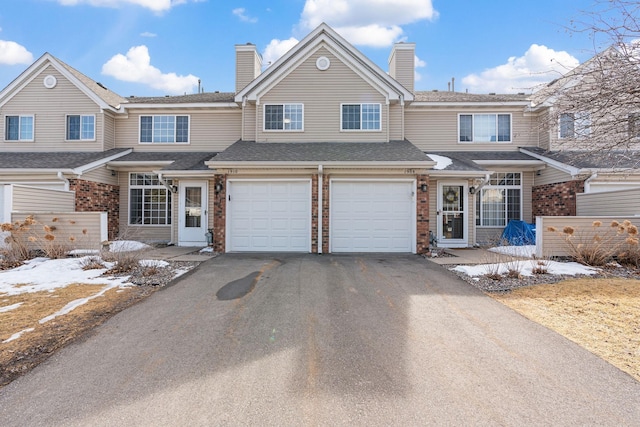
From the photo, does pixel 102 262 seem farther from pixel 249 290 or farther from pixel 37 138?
pixel 37 138

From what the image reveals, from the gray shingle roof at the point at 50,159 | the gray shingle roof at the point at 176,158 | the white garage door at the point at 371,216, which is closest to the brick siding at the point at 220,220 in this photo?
the gray shingle roof at the point at 176,158

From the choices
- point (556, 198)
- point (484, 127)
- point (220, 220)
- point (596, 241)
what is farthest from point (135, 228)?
point (556, 198)

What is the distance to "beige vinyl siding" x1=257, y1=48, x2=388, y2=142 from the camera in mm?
12539

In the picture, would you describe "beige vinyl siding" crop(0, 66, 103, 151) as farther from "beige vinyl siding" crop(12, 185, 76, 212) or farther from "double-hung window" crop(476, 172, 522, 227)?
"double-hung window" crop(476, 172, 522, 227)

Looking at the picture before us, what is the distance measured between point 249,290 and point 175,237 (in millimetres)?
7878

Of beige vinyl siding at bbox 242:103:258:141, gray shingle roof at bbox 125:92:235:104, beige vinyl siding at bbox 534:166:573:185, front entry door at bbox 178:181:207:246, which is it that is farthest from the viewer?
gray shingle roof at bbox 125:92:235:104

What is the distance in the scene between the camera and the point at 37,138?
45.9 ft

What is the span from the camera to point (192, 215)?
41.1 feet

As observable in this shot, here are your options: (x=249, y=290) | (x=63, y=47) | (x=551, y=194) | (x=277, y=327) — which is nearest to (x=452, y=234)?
(x=551, y=194)

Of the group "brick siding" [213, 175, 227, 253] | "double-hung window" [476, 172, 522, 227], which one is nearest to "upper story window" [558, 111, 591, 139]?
"double-hung window" [476, 172, 522, 227]

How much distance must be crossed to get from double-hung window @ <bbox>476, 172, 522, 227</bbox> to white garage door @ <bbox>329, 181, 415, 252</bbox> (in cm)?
477

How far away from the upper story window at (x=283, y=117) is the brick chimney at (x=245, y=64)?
2.53m

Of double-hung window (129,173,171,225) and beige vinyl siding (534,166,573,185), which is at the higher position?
beige vinyl siding (534,166,573,185)

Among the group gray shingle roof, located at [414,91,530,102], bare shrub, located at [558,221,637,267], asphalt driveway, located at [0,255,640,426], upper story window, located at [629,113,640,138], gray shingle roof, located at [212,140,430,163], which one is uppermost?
gray shingle roof, located at [414,91,530,102]
